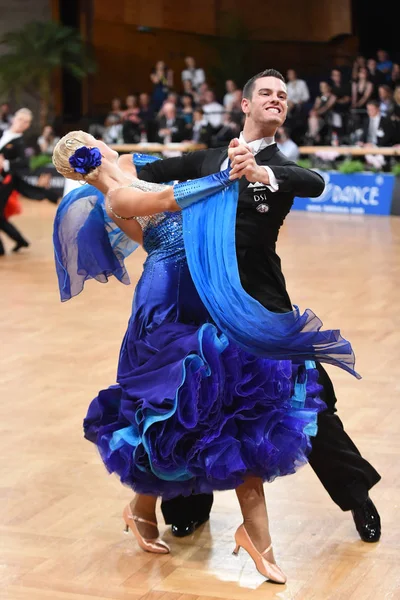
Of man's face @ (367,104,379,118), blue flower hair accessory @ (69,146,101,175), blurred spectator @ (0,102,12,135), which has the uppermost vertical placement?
blue flower hair accessory @ (69,146,101,175)

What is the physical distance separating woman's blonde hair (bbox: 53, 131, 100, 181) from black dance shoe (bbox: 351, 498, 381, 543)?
4.81ft

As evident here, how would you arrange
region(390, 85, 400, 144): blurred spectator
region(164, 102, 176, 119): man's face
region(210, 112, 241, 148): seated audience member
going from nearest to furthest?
region(390, 85, 400, 144): blurred spectator, region(210, 112, 241, 148): seated audience member, region(164, 102, 176, 119): man's face

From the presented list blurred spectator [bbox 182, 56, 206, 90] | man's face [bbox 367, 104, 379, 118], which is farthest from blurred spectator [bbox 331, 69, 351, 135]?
blurred spectator [bbox 182, 56, 206, 90]

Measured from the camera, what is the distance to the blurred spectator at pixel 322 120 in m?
15.2

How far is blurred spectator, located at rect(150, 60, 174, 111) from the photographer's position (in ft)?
59.7

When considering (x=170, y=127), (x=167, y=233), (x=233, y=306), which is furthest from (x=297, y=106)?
(x=233, y=306)

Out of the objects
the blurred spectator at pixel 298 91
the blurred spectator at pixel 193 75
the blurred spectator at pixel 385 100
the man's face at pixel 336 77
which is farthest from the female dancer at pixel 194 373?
the blurred spectator at pixel 193 75

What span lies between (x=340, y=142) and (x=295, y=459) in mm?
12349

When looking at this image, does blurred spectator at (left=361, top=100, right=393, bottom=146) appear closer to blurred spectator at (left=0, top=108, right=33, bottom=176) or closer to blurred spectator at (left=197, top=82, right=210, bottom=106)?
blurred spectator at (left=197, top=82, right=210, bottom=106)

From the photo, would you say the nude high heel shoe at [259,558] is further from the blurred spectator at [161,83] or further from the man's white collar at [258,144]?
the blurred spectator at [161,83]

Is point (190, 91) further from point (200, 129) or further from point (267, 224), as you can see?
point (267, 224)

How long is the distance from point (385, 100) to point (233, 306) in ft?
39.9

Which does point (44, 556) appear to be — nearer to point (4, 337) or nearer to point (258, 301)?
point (258, 301)

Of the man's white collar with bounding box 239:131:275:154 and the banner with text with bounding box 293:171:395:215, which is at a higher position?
the man's white collar with bounding box 239:131:275:154
